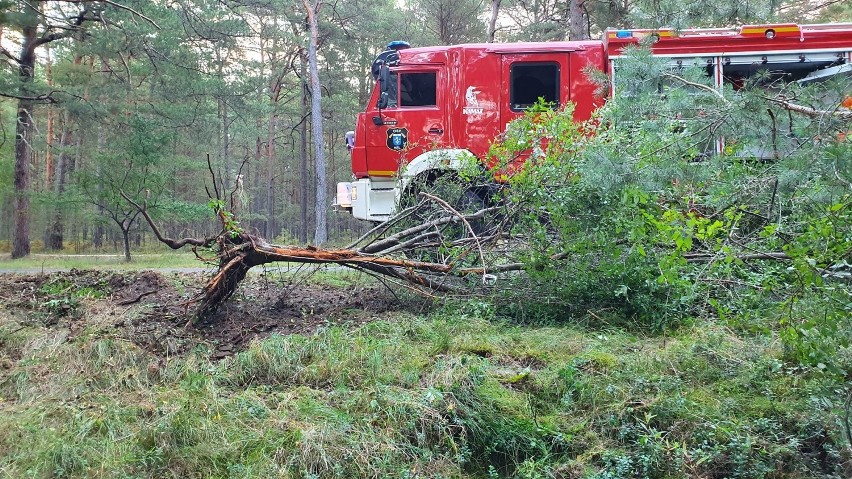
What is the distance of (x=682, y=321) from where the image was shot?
4625 mm

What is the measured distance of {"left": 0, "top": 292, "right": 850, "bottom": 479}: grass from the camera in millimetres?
2740

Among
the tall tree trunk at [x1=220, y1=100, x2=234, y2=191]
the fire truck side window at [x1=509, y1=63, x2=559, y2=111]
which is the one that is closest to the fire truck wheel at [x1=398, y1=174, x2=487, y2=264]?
the fire truck side window at [x1=509, y1=63, x2=559, y2=111]

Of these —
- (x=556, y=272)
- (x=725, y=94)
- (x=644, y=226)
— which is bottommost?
(x=556, y=272)

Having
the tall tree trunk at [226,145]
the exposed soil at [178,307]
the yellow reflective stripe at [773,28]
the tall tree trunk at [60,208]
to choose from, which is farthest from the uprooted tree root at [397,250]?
the tall tree trunk at [226,145]

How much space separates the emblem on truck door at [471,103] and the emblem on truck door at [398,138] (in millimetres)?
914

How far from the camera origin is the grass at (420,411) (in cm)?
274

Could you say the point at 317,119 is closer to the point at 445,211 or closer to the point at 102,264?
the point at 102,264

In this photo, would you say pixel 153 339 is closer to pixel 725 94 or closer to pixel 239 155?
pixel 725 94

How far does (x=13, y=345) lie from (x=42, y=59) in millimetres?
22042

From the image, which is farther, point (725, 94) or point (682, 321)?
point (682, 321)

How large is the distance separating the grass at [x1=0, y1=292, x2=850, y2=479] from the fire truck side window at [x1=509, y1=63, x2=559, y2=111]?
4.54 metres

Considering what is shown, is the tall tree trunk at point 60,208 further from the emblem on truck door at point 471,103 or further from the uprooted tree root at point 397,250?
the uprooted tree root at point 397,250

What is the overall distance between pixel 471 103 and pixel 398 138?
1154 mm

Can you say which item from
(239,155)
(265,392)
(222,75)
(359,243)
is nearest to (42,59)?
(222,75)
